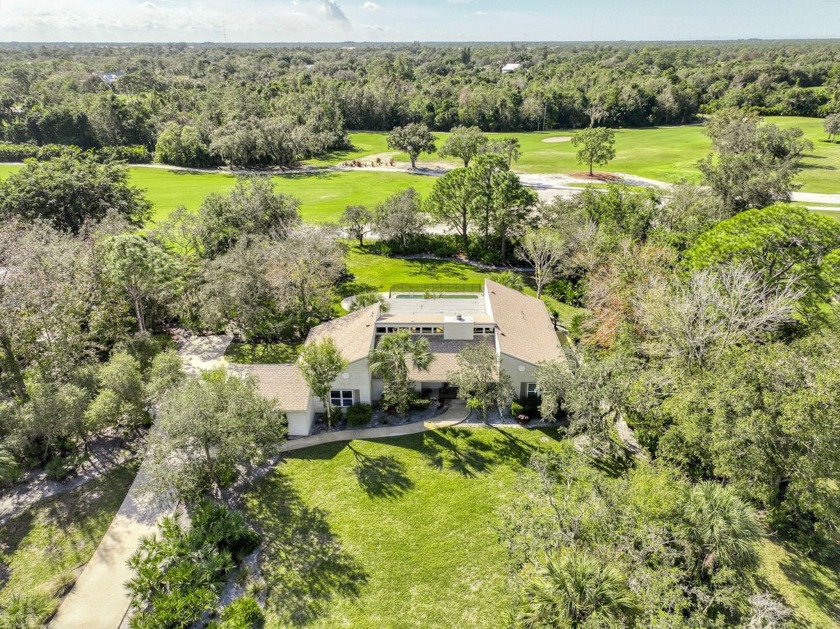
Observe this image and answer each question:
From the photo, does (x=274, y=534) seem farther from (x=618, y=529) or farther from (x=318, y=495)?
(x=618, y=529)

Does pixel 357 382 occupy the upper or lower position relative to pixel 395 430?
upper

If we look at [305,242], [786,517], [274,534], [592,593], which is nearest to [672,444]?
[786,517]

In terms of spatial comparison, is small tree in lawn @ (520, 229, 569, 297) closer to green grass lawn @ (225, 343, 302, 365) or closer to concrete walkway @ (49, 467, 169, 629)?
green grass lawn @ (225, 343, 302, 365)

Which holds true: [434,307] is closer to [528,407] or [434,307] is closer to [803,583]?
[528,407]

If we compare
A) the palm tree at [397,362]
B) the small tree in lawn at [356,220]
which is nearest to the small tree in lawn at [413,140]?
the small tree in lawn at [356,220]

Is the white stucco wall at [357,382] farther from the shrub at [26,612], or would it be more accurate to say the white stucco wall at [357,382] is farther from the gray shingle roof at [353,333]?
the shrub at [26,612]

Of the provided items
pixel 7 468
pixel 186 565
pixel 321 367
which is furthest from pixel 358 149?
pixel 186 565
